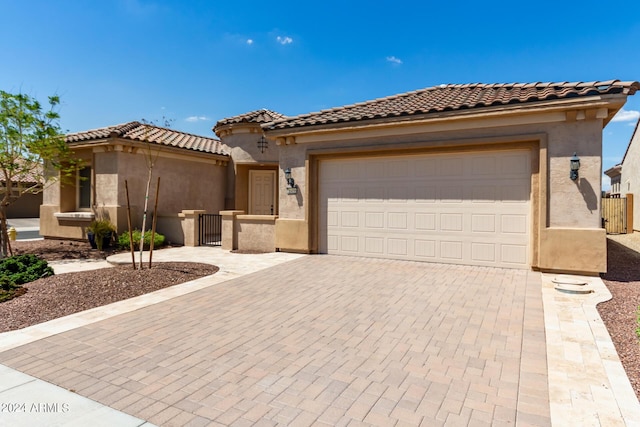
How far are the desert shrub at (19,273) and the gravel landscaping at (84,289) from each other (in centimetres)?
26

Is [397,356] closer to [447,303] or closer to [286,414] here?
[286,414]

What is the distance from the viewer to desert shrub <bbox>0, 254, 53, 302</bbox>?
273 inches

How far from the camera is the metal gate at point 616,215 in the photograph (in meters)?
19.8

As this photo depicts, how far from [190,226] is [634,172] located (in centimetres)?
2529

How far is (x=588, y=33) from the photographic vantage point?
40.3ft

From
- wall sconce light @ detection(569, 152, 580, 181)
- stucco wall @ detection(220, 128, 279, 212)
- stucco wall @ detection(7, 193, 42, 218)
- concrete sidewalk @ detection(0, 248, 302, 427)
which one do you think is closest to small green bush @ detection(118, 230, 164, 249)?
stucco wall @ detection(220, 128, 279, 212)

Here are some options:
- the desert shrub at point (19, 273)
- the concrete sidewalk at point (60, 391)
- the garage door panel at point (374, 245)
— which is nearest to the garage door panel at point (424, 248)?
the garage door panel at point (374, 245)

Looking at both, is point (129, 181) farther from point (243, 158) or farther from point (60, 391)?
point (60, 391)

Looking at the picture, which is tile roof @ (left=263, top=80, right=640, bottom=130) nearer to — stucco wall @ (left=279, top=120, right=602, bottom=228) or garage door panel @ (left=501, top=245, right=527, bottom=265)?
stucco wall @ (left=279, top=120, right=602, bottom=228)

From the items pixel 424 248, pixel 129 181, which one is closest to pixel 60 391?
pixel 424 248

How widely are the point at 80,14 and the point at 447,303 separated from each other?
13.2 m

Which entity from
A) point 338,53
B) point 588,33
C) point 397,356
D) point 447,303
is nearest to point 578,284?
point 447,303

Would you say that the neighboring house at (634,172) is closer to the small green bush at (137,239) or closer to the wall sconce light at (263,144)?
the wall sconce light at (263,144)

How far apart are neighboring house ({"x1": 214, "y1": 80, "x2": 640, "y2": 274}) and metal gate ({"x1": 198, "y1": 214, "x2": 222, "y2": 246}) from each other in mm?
1861
